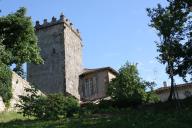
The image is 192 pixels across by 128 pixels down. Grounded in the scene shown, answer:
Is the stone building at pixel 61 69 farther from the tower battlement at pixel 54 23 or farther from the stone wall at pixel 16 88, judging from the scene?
the stone wall at pixel 16 88

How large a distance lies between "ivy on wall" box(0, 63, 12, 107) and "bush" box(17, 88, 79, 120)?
25.3 feet

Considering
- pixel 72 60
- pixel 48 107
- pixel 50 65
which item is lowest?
pixel 48 107

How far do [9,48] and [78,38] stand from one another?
22.3 meters

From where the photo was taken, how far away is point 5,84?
29.2 m

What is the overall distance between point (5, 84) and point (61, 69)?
66.7 ft

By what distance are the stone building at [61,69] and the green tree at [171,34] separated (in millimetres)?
20014

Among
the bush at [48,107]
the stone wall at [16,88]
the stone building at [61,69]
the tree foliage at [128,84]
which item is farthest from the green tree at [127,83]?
the stone building at [61,69]

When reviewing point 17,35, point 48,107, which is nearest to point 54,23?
point 17,35

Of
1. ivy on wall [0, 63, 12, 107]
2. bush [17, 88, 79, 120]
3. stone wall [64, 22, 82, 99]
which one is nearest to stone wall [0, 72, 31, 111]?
ivy on wall [0, 63, 12, 107]

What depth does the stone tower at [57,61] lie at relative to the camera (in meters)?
49.0

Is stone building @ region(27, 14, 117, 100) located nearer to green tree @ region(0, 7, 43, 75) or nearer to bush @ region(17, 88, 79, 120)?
green tree @ region(0, 7, 43, 75)

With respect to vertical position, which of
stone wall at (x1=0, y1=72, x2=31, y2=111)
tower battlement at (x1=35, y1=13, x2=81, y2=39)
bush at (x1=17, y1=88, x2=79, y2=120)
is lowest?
bush at (x1=17, y1=88, x2=79, y2=120)

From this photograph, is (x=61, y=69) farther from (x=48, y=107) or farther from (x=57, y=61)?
(x=48, y=107)

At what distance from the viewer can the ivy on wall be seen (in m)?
28.8
